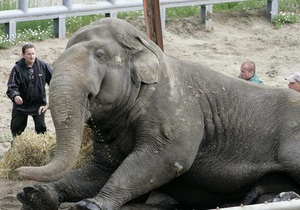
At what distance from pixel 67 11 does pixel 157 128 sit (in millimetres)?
8249

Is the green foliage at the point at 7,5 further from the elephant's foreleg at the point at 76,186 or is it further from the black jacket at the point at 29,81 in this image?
the elephant's foreleg at the point at 76,186

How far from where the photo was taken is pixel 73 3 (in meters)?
21.0

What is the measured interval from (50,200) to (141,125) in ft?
3.55

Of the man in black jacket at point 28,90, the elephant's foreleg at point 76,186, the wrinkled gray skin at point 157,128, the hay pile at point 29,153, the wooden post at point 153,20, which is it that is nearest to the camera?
the wrinkled gray skin at point 157,128

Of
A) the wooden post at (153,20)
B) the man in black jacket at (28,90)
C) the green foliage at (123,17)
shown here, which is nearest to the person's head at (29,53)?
the man in black jacket at (28,90)

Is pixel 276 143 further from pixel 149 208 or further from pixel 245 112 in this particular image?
pixel 149 208

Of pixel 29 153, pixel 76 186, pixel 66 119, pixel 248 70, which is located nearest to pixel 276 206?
pixel 66 119

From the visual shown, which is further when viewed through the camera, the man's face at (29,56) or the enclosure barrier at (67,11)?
the enclosure barrier at (67,11)

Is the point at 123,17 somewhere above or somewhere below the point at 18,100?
below

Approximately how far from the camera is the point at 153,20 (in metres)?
14.5

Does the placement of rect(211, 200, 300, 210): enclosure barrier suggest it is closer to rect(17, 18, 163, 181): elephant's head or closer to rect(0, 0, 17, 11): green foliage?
rect(17, 18, 163, 181): elephant's head

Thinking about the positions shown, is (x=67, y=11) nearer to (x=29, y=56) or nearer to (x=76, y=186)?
(x=29, y=56)

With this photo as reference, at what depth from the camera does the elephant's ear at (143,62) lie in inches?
471

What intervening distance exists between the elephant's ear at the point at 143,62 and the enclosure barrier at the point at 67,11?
7417 mm
